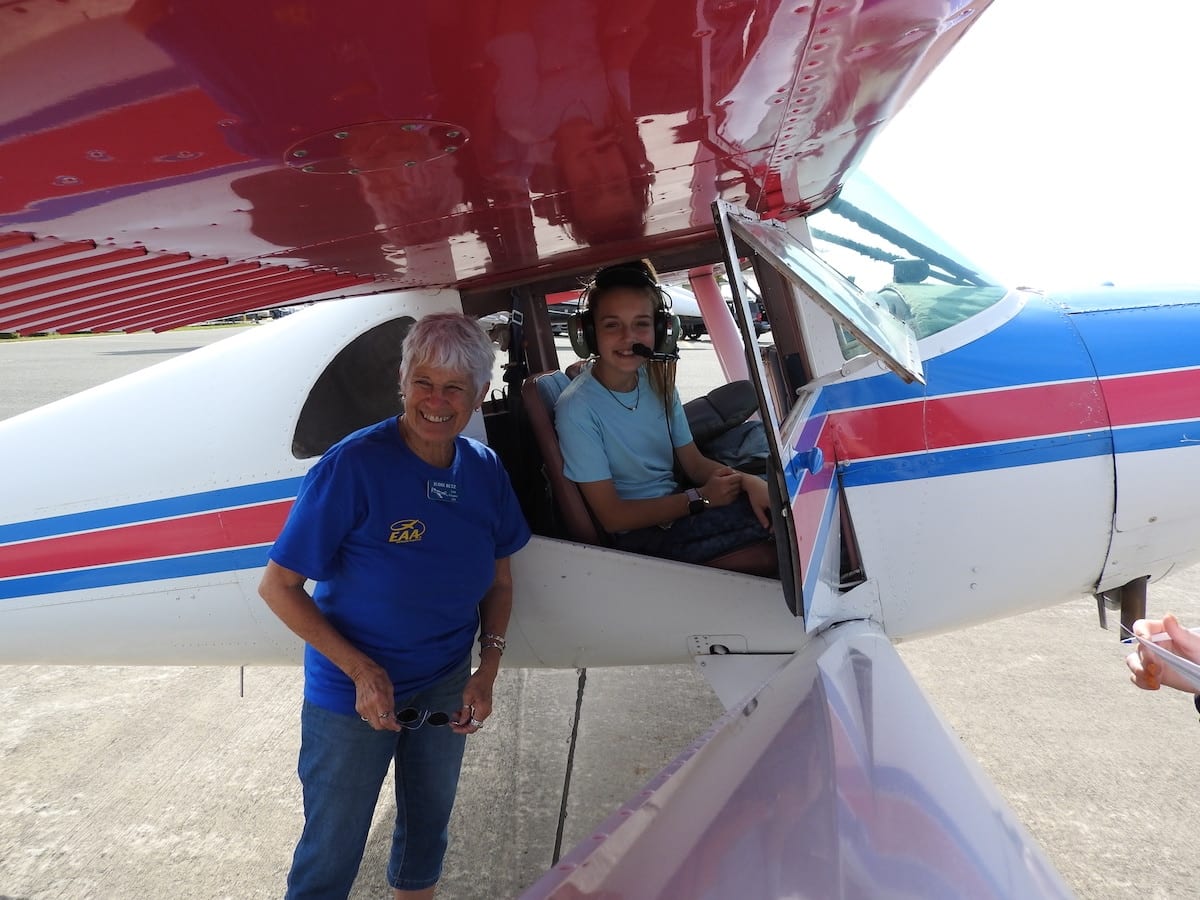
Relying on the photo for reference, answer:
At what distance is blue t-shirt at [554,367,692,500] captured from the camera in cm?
230

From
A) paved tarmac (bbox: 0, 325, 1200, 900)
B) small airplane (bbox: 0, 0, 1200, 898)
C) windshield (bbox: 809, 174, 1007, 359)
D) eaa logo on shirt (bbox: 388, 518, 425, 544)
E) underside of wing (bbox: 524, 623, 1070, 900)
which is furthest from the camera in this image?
paved tarmac (bbox: 0, 325, 1200, 900)

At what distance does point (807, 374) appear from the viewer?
252cm

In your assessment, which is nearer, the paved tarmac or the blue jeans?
the blue jeans

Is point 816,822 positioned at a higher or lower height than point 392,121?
lower

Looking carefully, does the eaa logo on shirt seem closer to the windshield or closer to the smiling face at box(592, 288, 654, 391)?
the smiling face at box(592, 288, 654, 391)

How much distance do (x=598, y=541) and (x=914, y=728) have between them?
1028 millimetres

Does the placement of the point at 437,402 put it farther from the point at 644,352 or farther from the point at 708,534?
the point at 708,534

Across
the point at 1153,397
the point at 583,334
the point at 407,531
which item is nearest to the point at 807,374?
the point at 583,334

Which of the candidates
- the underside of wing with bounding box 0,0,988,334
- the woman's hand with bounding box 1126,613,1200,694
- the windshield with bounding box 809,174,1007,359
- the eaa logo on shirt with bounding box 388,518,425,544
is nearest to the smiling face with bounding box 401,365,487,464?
the eaa logo on shirt with bounding box 388,518,425,544

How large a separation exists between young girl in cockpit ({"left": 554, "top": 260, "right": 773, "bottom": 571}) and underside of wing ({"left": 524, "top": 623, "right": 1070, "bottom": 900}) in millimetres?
665

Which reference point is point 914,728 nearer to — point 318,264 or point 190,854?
point 318,264

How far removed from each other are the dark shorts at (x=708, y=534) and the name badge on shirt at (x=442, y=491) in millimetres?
Result: 644

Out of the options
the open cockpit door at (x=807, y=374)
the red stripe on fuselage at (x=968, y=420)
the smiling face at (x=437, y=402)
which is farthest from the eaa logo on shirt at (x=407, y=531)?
the red stripe on fuselage at (x=968, y=420)

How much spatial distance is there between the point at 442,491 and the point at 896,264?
160 cm
